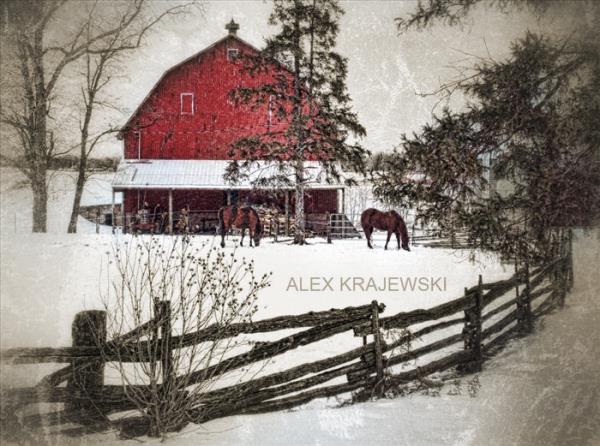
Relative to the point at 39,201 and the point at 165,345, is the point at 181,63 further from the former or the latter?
the point at 165,345

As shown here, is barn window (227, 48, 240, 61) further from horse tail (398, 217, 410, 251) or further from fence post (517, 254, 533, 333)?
fence post (517, 254, 533, 333)

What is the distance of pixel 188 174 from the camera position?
4.34 meters

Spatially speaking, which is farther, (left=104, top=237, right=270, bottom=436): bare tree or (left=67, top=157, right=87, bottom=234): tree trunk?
(left=67, top=157, right=87, bottom=234): tree trunk

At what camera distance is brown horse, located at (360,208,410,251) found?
4332mm

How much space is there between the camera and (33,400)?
13.4ft

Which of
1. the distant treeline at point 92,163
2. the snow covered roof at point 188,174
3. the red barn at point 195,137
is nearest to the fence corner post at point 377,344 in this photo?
the red barn at point 195,137

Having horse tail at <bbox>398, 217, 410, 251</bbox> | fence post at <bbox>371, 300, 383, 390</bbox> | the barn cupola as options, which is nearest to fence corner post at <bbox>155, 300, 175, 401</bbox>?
fence post at <bbox>371, 300, 383, 390</bbox>

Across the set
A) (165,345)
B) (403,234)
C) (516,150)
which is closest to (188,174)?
(165,345)

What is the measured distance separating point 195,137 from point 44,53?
1.22 m

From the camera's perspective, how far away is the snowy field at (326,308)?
4.18 meters

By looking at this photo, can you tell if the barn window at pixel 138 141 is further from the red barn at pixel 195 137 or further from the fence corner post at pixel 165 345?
the fence corner post at pixel 165 345

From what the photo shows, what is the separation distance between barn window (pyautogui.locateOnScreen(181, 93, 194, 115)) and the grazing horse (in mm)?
803

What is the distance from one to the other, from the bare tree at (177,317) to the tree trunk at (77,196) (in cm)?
36

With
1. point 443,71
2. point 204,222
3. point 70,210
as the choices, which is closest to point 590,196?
point 443,71
